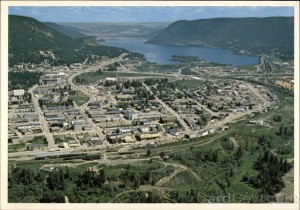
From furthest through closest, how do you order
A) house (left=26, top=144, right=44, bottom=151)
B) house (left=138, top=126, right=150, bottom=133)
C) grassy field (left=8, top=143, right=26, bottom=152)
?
house (left=138, top=126, right=150, bottom=133) < house (left=26, top=144, right=44, bottom=151) < grassy field (left=8, top=143, right=26, bottom=152)

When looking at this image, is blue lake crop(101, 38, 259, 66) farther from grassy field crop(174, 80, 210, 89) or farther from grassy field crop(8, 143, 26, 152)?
grassy field crop(8, 143, 26, 152)

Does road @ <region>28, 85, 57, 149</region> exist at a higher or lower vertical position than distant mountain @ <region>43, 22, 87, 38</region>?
lower

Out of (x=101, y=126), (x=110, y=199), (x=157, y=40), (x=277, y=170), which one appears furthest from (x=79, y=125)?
(x=277, y=170)

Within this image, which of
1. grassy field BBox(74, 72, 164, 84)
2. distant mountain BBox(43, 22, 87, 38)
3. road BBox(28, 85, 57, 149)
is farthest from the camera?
grassy field BBox(74, 72, 164, 84)

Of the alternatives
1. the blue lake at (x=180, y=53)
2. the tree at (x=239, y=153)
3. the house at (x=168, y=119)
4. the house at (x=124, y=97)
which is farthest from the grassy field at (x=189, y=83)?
the tree at (x=239, y=153)

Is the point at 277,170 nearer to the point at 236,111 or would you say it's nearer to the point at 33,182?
the point at 236,111

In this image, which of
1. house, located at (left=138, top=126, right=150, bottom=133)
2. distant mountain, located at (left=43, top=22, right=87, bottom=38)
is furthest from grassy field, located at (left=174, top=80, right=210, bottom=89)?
distant mountain, located at (left=43, top=22, right=87, bottom=38)

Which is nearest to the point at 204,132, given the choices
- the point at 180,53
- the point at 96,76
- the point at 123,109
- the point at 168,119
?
the point at 168,119

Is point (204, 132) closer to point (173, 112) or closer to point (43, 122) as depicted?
Answer: point (173, 112)
